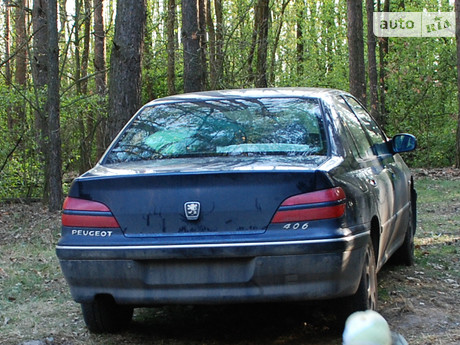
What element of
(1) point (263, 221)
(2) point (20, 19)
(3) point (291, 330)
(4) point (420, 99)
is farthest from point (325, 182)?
(4) point (420, 99)

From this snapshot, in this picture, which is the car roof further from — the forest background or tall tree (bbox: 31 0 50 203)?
tall tree (bbox: 31 0 50 203)

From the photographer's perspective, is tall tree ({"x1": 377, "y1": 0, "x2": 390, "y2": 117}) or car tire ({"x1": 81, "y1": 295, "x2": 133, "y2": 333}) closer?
car tire ({"x1": 81, "y1": 295, "x2": 133, "y2": 333})

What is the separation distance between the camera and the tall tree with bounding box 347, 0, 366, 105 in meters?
18.7

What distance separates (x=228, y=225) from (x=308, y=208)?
47cm

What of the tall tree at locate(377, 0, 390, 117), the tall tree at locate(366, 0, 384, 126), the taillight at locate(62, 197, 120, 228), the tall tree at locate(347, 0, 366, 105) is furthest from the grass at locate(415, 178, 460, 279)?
the tall tree at locate(377, 0, 390, 117)

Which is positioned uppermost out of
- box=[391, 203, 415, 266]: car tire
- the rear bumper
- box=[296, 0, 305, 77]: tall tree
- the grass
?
box=[296, 0, 305, 77]: tall tree

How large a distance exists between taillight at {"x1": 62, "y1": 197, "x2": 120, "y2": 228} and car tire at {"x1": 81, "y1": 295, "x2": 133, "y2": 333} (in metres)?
0.56

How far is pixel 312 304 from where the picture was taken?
18.5 ft

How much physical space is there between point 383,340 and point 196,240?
100 inches

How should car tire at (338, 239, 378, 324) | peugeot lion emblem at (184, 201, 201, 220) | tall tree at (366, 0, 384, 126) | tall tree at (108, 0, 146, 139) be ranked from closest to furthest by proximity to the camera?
1. peugeot lion emblem at (184, 201, 201, 220)
2. car tire at (338, 239, 378, 324)
3. tall tree at (108, 0, 146, 139)
4. tall tree at (366, 0, 384, 126)

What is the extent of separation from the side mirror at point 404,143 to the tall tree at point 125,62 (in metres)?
5.47

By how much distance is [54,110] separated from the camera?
46.4 ft


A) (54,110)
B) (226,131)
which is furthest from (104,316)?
Result: (54,110)

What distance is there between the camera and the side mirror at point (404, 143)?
6.41m
